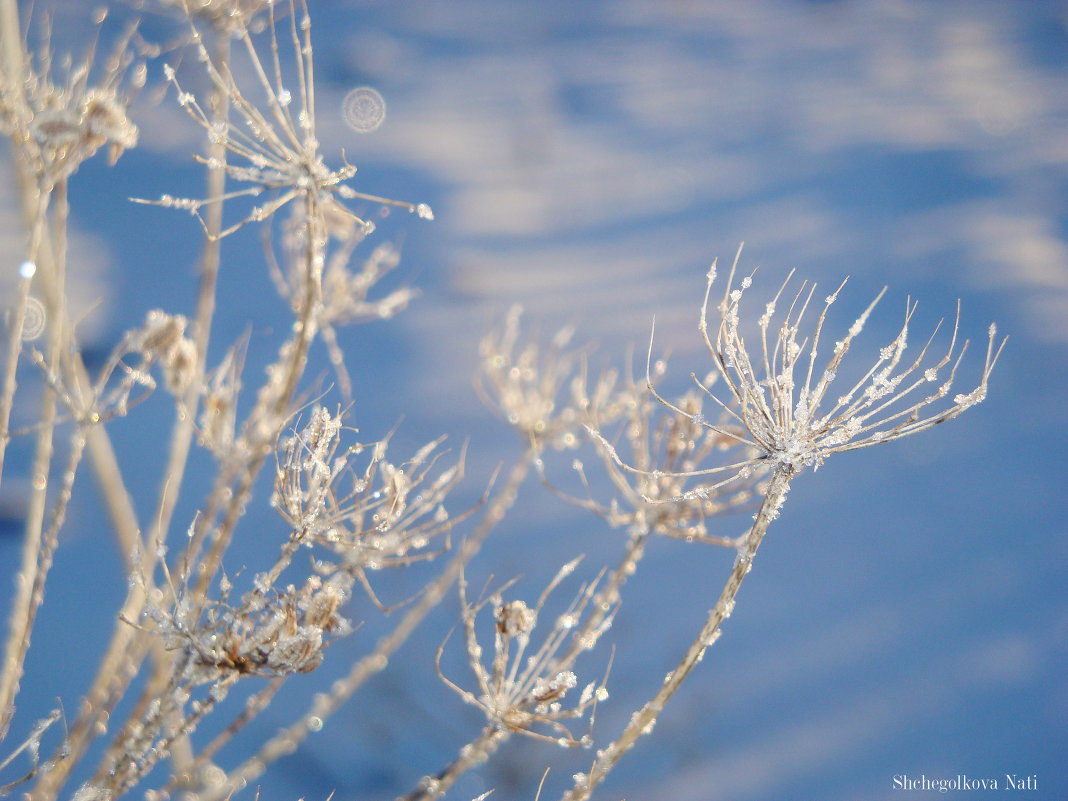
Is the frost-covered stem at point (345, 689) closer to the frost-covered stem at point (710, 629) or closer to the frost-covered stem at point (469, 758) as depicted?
the frost-covered stem at point (469, 758)

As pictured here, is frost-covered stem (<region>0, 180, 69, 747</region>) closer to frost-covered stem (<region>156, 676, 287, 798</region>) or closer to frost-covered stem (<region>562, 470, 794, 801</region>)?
frost-covered stem (<region>156, 676, 287, 798</region>)

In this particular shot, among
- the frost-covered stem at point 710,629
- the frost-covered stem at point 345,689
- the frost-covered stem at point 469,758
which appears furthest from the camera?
the frost-covered stem at point 345,689

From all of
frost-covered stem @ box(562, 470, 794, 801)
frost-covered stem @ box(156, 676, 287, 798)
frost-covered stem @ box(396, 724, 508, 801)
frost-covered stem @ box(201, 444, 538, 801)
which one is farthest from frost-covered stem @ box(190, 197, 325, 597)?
frost-covered stem @ box(562, 470, 794, 801)

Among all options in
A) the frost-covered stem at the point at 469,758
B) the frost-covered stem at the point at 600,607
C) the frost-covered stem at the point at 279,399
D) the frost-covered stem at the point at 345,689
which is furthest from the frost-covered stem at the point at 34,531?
the frost-covered stem at the point at 600,607

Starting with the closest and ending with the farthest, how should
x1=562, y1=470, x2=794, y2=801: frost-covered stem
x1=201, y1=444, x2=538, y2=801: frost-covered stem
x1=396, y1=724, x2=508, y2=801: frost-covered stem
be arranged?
x1=562, y1=470, x2=794, y2=801: frost-covered stem < x1=396, y1=724, x2=508, y2=801: frost-covered stem < x1=201, y1=444, x2=538, y2=801: frost-covered stem

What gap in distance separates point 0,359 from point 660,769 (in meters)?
3.67

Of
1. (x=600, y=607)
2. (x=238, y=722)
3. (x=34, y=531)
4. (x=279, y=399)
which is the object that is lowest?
(x=238, y=722)

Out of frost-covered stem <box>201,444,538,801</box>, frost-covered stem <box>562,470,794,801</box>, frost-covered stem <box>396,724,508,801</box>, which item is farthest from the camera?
frost-covered stem <box>201,444,538,801</box>

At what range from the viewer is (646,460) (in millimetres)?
1369

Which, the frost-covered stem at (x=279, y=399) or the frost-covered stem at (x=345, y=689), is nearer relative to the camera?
the frost-covered stem at (x=279, y=399)

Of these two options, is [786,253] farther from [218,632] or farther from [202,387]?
[218,632]

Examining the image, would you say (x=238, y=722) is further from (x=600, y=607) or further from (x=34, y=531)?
(x=600, y=607)

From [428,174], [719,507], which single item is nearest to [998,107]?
[428,174]

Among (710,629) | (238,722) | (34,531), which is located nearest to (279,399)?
(34,531)
